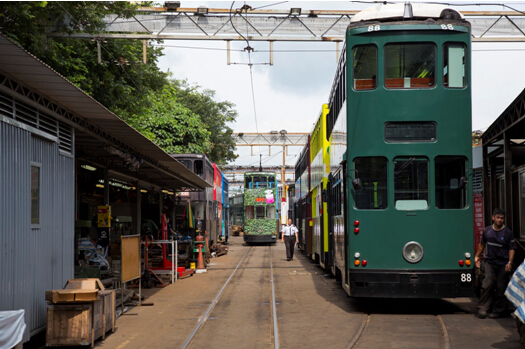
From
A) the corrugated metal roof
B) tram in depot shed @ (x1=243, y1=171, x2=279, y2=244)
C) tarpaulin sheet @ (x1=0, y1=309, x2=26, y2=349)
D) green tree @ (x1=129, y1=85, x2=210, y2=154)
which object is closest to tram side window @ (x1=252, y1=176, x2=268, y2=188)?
tram in depot shed @ (x1=243, y1=171, x2=279, y2=244)

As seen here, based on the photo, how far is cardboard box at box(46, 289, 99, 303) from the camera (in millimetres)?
8211

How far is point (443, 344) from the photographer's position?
821 cm

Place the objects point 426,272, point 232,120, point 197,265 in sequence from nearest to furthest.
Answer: point 426,272 < point 197,265 < point 232,120

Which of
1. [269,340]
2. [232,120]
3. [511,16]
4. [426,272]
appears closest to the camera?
[269,340]

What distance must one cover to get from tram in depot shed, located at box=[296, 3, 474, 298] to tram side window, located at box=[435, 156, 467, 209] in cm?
2

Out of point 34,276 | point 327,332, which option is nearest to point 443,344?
point 327,332

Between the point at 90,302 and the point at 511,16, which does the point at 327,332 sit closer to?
the point at 90,302

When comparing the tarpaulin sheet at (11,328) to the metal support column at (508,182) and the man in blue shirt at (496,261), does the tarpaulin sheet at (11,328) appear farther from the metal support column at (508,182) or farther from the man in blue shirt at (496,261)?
the metal support column at (508,182)

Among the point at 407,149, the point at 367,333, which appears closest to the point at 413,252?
the point at 407,149

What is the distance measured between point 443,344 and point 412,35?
16.9 ft

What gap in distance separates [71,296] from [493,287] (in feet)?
22.1

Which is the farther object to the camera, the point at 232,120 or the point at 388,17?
the point at 232,120

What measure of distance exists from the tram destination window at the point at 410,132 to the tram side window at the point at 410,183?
1.14ft

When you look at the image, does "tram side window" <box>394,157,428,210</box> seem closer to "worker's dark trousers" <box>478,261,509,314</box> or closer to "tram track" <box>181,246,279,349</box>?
"worker's dark trousers" <box>478,261,509,314</box>
